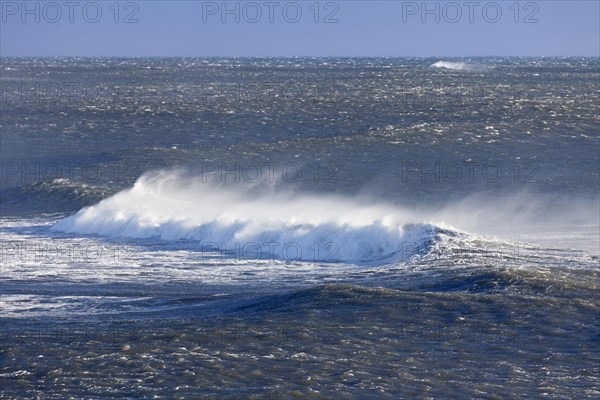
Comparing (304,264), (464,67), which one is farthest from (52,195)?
(464,67)

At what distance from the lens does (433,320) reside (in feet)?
43.5

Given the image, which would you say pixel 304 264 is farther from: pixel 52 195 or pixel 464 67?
pixel 464 67

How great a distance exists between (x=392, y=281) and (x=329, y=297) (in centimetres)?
186

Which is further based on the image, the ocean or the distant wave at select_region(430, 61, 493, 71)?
the distant wave at select_region(430, 61, 493, 71)

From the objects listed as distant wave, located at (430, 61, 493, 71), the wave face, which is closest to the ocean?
the wave face

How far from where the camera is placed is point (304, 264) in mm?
18062

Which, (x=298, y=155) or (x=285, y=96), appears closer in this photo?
(x=298, y=155)

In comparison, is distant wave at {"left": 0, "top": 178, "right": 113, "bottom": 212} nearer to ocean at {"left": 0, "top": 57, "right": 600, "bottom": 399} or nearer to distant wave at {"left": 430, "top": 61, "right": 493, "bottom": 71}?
ocean at {"left": 0, "top": 57, "right": 600, "bottom": 399}

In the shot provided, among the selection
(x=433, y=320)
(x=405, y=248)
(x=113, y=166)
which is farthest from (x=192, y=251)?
(x=113, y=166)

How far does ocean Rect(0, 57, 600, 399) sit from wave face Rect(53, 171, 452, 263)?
0.07m

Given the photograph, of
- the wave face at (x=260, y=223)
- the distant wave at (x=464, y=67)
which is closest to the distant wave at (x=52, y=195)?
the wave face at (x=260, y=223)

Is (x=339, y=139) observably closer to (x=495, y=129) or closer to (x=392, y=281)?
(x=495, y=129)

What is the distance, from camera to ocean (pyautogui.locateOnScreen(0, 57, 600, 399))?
1126cm

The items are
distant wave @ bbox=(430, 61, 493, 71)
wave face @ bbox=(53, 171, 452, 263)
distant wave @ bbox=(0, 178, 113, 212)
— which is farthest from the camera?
distant wave @ bbox=(430, 61, 493, 71)
